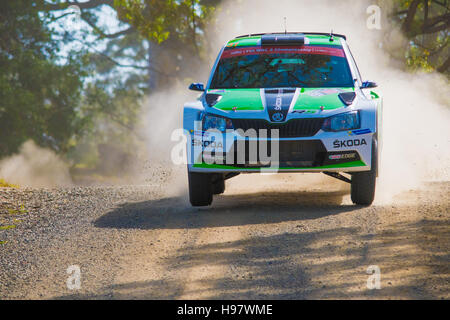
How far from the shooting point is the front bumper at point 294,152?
7.71 meters

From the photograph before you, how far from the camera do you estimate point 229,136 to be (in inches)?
306

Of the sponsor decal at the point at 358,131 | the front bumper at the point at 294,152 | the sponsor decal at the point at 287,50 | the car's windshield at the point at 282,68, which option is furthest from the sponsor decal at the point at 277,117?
the sponsor decal at the point at 287,50

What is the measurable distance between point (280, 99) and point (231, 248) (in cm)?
223

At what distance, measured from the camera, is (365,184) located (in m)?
8.15

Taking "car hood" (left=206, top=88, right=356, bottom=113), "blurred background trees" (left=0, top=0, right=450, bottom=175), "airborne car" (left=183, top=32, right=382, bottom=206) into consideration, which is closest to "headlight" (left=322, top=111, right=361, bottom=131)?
"airborne car" (left=183, top=32, right=382, bottom=206)

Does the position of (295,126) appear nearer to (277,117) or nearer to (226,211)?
(277,117)

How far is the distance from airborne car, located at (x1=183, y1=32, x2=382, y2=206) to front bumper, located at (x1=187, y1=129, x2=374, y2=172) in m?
0.01

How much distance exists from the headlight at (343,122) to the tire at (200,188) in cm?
155

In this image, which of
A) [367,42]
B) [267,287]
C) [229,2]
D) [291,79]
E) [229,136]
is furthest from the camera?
[229,2]

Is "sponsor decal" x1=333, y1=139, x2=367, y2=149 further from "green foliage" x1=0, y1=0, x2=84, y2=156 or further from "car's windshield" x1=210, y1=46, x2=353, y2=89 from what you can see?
"green foliage" x1=0, y1=0, x2=84, y2=156

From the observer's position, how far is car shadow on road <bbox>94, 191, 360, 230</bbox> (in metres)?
7.78
